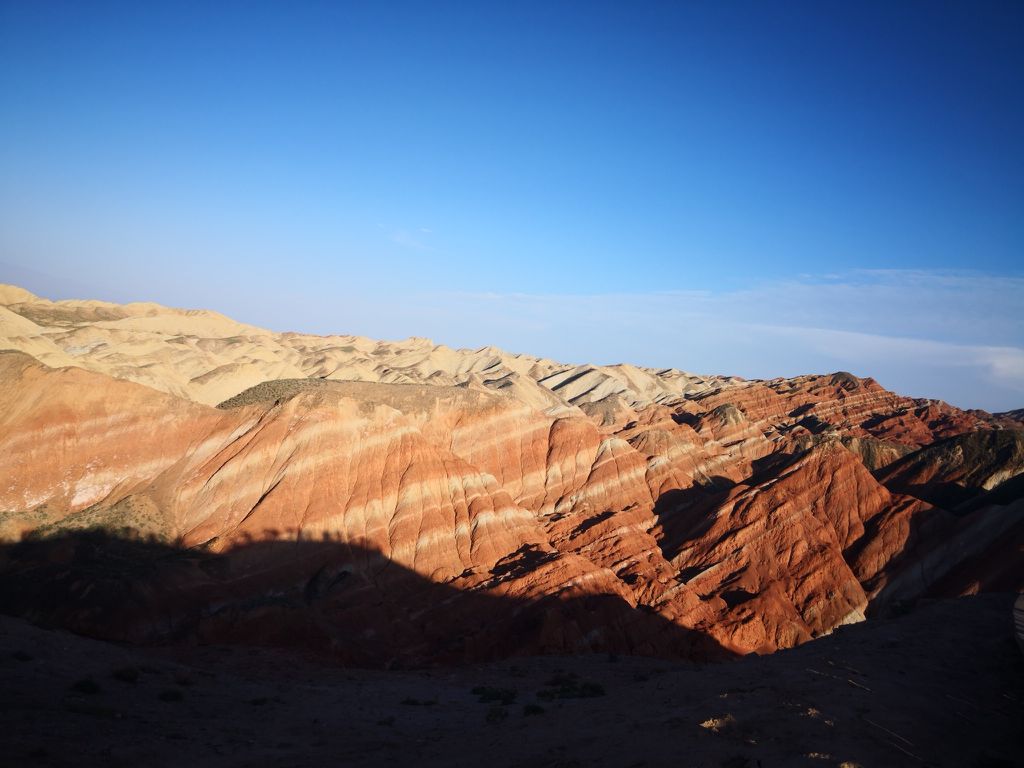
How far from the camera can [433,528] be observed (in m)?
49.9

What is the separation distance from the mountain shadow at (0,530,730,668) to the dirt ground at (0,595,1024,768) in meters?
9.02

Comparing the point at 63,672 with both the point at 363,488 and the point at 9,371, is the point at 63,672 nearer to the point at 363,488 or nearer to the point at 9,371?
the point at 363,488

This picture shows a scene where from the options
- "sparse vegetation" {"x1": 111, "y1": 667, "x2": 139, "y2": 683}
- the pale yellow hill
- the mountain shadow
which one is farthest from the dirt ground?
the pale yellow hill

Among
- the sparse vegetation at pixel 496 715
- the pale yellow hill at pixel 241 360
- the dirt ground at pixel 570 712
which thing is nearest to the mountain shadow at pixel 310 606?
the dirt ground at pixel 570 712

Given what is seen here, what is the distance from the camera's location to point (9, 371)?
5306 cm

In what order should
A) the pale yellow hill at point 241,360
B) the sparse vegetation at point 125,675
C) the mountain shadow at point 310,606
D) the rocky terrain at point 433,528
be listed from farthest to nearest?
1. the pale yellow hill at point 241,360
2. the rocky terrain at point 433,528
3. the mountain shadow at point 310,606
4. the sparse vegetation at point 125,675

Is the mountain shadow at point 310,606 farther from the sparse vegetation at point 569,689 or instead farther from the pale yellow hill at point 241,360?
the pale yellow hill at point 241,360

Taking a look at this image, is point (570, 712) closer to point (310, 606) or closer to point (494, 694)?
point (494, 694)

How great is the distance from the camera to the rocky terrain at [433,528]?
1555 inches

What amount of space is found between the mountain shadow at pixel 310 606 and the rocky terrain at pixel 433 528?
148 mm

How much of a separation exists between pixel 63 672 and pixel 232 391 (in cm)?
7550

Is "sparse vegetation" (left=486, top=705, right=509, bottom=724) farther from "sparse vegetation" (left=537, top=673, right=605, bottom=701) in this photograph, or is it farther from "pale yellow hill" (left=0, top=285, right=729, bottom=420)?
"pale yellow hill" (left=0, top=285, right=729, bottom=420)

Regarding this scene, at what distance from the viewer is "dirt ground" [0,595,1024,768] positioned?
12.3m

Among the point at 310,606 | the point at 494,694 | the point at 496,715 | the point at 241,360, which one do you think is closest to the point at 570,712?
the point at 496,715
